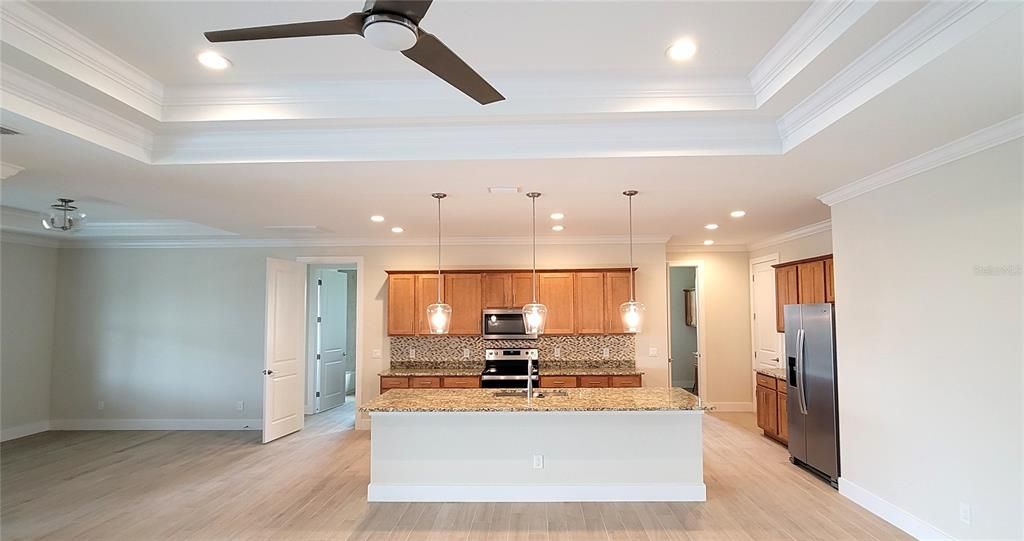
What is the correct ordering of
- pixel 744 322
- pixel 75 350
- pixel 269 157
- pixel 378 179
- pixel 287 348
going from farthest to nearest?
pixel 744 322 < pixel 75 350 < pixel 287 348 < pixel 378 179 < pixel 269 157

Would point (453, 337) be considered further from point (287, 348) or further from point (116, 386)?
point (116, 386)

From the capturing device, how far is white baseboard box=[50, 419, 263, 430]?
6.83 metres

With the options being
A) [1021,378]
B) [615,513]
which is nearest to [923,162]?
[1021,378]

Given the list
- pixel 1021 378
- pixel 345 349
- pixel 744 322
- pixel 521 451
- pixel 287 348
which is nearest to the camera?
pixel 1021 378

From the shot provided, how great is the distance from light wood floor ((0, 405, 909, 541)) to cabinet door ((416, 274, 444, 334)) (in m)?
1.65

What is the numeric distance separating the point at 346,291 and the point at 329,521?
5.90m

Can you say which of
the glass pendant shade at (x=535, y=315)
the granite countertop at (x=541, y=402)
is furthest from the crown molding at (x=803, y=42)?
the granite countertop at (x=541, y=402)

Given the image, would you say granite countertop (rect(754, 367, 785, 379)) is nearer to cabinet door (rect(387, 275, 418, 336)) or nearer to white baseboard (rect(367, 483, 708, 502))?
white baseboard (rect(367, 483, 708, 502))

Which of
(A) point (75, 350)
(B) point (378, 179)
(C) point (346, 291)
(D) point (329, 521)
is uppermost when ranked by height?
(B) point (378, 179)

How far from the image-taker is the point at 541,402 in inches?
160

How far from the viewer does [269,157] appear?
10.7 feet

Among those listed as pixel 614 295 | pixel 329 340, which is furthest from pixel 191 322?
pixel 614 295

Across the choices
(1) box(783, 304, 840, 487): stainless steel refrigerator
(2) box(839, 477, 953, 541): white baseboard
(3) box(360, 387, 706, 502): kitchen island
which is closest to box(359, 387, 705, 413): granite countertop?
(3) box(360, 387, 706, 502): kitchen island

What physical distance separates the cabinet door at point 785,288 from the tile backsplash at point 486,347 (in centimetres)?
175
